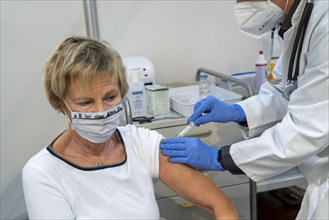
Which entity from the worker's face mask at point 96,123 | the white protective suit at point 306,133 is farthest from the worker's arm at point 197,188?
the worker's face mask at point 96,123

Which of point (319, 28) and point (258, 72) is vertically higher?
point (319, 28)

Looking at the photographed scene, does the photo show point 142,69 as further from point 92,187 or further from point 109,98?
point 92,187

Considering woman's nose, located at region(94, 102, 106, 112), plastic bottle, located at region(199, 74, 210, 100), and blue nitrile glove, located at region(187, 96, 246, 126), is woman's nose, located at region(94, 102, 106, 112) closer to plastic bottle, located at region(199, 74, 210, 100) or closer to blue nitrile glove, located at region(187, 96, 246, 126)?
blue nitrile glove, located at region(187, 96, 246, 126)

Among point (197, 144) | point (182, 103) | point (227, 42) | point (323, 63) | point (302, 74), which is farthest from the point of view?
point (227, 42)

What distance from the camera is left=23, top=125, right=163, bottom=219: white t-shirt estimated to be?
118 centimetres

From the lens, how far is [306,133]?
1156 millimetres

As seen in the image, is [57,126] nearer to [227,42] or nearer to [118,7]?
[118,7]

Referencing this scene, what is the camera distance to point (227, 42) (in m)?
2.47

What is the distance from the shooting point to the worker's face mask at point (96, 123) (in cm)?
123

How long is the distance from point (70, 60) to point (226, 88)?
4.12 ft

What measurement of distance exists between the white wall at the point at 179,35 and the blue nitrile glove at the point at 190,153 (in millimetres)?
1021

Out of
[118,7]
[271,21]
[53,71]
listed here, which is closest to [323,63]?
[271,21]

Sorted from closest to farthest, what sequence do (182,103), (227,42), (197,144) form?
(197,144), (182,103), (227,42)

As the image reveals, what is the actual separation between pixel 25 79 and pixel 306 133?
1.55m
